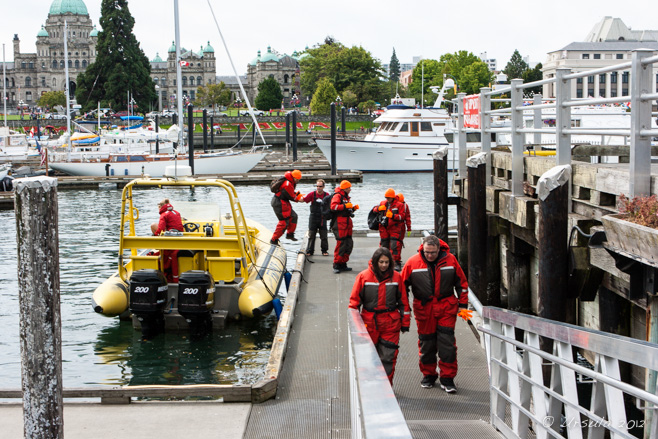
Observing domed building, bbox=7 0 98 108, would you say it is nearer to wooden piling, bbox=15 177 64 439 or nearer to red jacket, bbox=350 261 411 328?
red jacket, bbox=350 261 411 328

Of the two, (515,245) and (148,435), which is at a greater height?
(515,245)

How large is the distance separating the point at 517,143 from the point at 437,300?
3.36 metres

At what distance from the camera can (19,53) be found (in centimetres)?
18425

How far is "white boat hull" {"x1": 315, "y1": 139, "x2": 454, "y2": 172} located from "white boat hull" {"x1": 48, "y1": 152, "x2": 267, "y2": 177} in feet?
22.8

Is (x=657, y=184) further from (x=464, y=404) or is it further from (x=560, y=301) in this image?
(x=464, y=404)

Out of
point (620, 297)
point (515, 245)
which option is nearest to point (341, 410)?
point (620, 297)

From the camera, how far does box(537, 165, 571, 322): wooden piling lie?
6688 mm

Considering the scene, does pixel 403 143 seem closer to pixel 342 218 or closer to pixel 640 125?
pixel 342 218

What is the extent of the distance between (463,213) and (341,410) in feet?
25.7

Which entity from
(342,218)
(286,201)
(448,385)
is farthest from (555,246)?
(286,201)

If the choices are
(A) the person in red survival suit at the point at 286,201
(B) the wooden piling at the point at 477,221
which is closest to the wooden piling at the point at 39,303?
(B) the wooden piling at the point at 477,221

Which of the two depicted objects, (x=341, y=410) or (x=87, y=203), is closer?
(x=341, y=410)

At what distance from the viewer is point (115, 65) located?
350 ft

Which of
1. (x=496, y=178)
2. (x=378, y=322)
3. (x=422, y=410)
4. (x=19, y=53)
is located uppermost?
(x=19, y=53)
